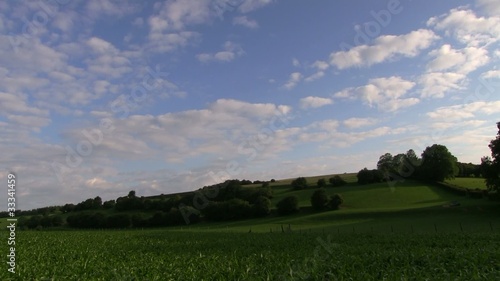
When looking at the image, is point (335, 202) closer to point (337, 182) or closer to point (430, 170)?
point (337, 182)

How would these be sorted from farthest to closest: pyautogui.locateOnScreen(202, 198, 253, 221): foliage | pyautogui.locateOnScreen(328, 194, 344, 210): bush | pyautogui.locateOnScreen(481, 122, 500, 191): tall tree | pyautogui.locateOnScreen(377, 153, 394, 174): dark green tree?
1. pyautogui.locateOnScreen(377, 153, 394, 174): dark green tree
2. pyautogui.locateOnScreen(202, 198, 253, 221): foliage
3. pyautogui.locateOnScreen(328, 194, 344, 210): bush
4. pyautogui.locateOnScreen(481, 122, 500, 191): tall tree

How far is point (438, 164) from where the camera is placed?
10031cm

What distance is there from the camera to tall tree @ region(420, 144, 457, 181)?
99.6 metres

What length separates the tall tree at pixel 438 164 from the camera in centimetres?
9962

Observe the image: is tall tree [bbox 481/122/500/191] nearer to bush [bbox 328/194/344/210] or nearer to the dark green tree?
bush [bbox 328/194/344/210]

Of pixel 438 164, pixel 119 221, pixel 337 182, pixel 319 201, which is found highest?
pixel 438 164

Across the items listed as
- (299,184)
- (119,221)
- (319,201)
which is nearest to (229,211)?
(319,201)

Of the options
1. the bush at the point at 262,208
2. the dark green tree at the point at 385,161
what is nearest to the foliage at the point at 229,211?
the bush at the point at 262,208

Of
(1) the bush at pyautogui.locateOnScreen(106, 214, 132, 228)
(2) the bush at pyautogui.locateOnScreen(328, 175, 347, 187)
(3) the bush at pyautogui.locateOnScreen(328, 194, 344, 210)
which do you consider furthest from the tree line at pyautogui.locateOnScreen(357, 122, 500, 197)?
(1) the bush at pyautogui.locateOnScreen(106, 214, 132, 228)

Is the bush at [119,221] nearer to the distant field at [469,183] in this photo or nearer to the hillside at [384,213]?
the hillside at [384,213]

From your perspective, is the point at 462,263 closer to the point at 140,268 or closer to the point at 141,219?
the point at 140,268

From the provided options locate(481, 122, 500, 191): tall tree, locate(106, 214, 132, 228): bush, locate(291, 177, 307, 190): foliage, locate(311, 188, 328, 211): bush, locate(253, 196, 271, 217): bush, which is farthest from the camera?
locate(291, 177, 307, 190): foliage

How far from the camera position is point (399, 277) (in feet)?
38.9

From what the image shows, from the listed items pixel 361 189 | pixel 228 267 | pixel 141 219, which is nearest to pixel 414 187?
pixel 361 189
